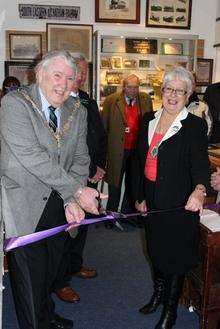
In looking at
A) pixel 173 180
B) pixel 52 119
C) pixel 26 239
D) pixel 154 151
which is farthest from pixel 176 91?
pixel 26 239

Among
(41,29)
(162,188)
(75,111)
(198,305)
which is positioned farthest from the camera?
(41,29)

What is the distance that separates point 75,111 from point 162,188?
0.68 meters

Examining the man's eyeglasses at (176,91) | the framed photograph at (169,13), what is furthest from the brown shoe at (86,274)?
the framed photograph at (169,13)

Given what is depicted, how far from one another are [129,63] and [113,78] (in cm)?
31

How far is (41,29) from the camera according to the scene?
4.96m

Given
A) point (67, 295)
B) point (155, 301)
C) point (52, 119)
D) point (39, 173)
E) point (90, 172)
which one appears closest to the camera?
point (39, 173)

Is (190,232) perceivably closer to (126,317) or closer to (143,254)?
(126,317)

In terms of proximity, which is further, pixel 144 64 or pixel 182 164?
pixel 144 64

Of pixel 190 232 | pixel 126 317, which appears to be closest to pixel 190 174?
pixel 190 232

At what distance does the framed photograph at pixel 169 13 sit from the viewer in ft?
16.8

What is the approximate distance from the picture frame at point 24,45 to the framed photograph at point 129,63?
1053 mm

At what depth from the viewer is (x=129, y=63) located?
5.24m

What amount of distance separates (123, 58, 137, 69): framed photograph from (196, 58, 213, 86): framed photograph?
0.84m

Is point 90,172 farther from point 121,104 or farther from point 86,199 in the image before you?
point 121,104
